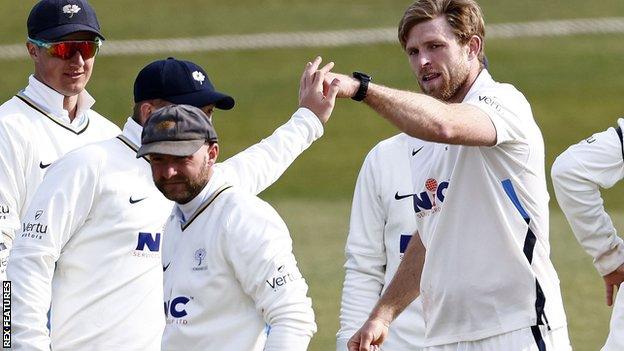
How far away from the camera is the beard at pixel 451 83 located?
630 cm

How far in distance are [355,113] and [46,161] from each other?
19.8 meters

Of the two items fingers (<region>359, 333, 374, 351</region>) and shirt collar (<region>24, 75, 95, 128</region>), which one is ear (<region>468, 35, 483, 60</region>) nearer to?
fingers (<region>359, 333, 374, 351</region>)

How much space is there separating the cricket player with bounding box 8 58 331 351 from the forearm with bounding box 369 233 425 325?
683 mm

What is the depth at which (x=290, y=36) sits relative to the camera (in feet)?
105

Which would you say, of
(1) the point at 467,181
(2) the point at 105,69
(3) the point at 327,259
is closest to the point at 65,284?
(1) the point at 467,181

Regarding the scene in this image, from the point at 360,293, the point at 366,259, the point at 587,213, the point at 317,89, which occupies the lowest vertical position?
the point at 360,293

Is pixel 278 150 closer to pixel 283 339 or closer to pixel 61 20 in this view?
pixel 283 339

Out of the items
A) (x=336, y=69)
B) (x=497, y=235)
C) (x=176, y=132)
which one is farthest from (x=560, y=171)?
(x=336, y=69)

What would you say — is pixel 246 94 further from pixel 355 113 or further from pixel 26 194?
pixel 26 194

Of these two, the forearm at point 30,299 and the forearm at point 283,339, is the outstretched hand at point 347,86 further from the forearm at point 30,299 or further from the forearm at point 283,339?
the forearm at point 30,299

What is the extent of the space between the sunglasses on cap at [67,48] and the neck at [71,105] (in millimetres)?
207

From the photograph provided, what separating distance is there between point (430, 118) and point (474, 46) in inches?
33.9

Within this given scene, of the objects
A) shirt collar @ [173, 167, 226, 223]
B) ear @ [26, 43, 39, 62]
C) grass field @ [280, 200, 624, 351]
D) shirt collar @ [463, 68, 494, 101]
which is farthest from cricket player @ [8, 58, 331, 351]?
grass field @ [280, 200, 624, 351]

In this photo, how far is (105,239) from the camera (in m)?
6.68
